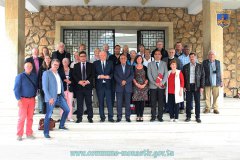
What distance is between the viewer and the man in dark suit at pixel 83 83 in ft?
22.8

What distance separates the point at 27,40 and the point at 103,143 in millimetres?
6960

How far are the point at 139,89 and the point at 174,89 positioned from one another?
784mm

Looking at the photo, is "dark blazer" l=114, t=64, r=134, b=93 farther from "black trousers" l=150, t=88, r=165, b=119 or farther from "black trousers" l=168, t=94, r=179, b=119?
"black trousers" l=168, t=94, r=179, b=119

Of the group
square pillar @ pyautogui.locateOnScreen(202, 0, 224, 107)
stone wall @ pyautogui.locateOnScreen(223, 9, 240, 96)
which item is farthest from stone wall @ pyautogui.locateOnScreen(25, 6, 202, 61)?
square pillar @ pyautogui.locateOnScreen(202, 0, 224, 107)

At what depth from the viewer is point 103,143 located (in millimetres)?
5410

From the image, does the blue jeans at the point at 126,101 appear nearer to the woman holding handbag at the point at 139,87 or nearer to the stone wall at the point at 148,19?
the woman holding handbag at the point at 139,87

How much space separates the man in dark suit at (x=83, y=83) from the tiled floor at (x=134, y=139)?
1.06 ft

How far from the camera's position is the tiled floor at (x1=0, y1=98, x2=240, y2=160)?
4.71 metres

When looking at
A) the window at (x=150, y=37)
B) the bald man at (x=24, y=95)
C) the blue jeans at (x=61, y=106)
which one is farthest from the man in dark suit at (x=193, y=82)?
the window at (x=150, y=37)

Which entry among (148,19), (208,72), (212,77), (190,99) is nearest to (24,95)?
(190,99)

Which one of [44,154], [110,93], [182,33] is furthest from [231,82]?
[44,154]

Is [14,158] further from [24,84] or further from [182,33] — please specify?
[182,33]

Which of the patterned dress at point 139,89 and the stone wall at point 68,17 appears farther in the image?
the stone wall at point 68,17

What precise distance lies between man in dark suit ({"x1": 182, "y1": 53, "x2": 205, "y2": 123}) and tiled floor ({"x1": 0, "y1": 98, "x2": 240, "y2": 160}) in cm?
34
